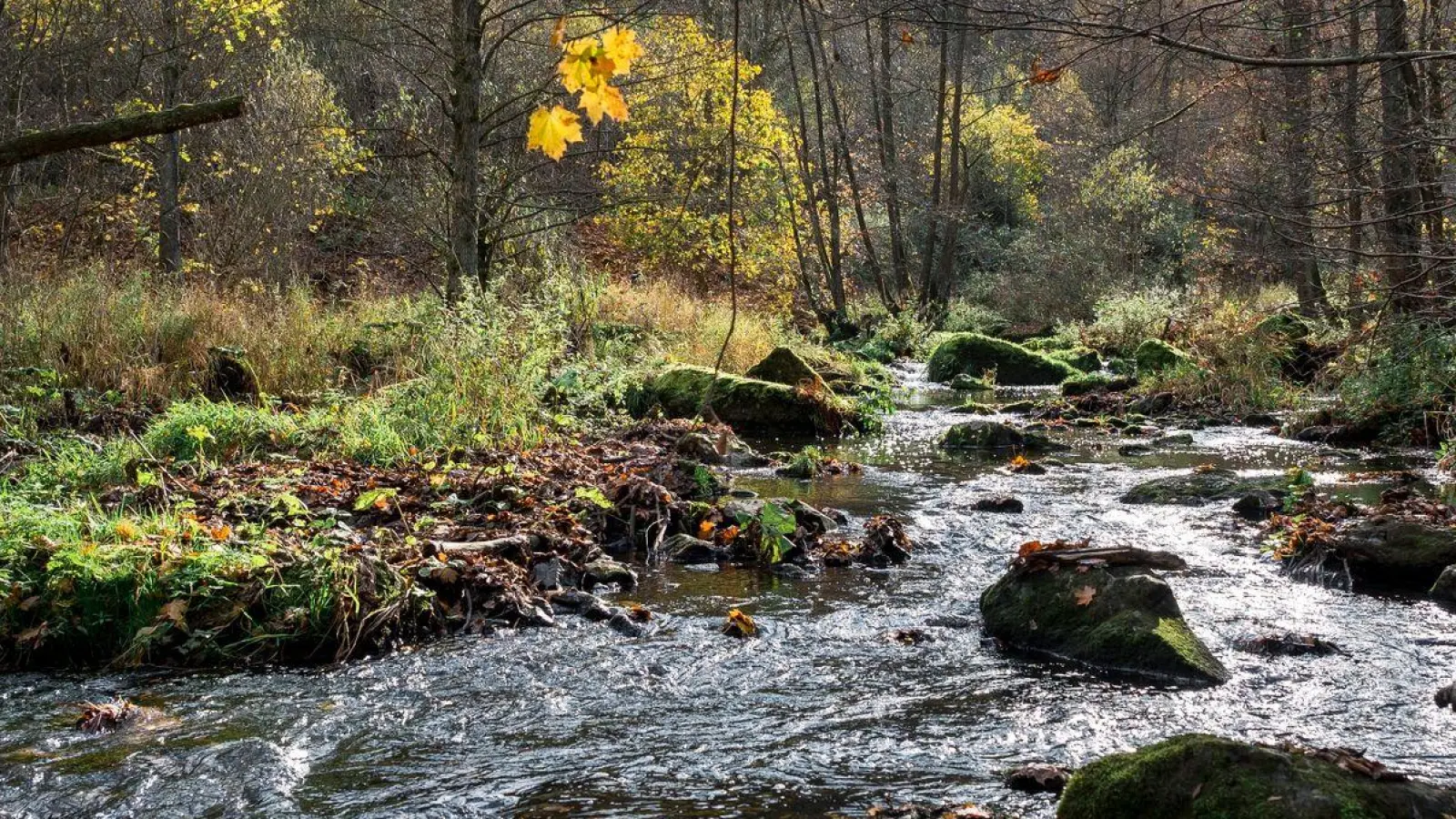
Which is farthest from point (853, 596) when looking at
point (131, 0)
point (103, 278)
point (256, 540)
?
point (131, 0)

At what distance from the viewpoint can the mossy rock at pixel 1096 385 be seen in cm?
1564

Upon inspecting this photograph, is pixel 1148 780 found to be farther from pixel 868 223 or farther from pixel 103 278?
pixel 868 223

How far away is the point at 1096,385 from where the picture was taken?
51.8 feet

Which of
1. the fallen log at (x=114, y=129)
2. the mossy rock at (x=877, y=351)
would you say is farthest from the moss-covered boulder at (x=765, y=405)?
the mossy rock at (x=877, y=351)

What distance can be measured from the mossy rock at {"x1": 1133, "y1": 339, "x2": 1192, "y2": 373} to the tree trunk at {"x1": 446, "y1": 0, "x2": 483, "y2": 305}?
31.2 ft

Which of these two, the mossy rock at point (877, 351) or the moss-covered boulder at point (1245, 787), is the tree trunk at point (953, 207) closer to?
the mossy rock at point (877, 351)

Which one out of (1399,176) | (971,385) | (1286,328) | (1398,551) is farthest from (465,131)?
(1286,328)

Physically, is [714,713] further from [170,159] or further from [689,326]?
[170,159]

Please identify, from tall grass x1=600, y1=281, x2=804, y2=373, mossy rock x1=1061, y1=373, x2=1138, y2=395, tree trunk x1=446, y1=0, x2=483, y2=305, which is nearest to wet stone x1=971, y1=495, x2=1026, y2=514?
tree trunk x1=446, y1=0, x2=483, y2=305

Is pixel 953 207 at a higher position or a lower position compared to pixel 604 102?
higher

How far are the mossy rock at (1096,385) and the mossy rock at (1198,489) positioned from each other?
273 inches

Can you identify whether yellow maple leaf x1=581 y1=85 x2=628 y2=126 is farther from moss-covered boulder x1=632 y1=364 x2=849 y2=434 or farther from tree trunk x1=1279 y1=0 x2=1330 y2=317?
moss-covered boulder x1=632 y1=364 x2=849 y2=434

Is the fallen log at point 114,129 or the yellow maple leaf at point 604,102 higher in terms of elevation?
the fallen log at point 114,129

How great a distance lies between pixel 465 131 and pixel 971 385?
9.48 meters
